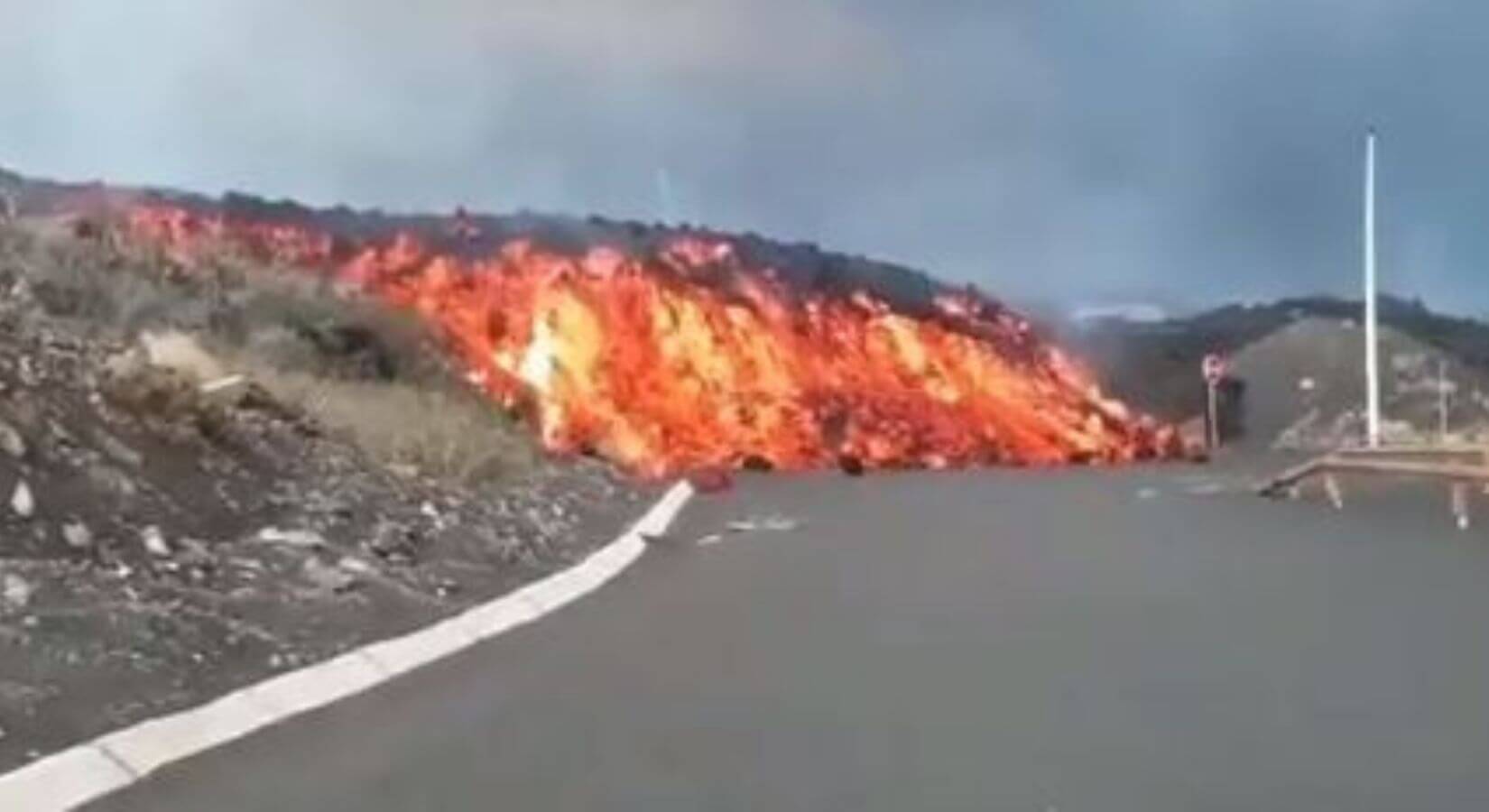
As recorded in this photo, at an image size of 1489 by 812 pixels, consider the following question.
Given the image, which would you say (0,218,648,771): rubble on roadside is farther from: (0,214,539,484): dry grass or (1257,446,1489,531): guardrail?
(1257,446,1489,531): guardrail

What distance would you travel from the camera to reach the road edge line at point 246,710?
10883 mm

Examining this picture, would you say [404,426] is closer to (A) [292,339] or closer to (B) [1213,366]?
(A) [292,339]

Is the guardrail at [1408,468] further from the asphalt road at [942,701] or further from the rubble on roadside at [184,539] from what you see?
the rubble on roadside at [184,539]

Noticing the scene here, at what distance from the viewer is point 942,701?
13703 millimetres

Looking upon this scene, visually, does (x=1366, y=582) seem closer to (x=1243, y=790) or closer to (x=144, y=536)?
(x=144, y=536)

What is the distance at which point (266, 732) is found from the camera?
42.2ft

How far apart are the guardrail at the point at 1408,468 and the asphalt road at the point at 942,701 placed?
10.6 meters

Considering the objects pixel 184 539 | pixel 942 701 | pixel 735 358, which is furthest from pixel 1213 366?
pixel 942 701

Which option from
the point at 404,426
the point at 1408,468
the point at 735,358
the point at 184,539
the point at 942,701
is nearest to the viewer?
the point at 942,701

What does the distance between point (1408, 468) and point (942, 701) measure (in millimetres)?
26210

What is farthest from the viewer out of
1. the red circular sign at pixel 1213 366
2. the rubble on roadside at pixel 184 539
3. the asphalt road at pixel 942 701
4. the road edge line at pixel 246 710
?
the red circular sign at pixel 1213 366

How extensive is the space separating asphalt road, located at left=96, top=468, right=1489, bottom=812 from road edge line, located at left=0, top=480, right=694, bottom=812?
183 millimetres

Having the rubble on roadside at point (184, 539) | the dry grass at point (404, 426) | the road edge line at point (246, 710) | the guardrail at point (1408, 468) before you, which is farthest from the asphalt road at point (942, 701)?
the guardrail at point (1408, 468)

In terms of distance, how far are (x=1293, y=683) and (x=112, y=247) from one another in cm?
3680
